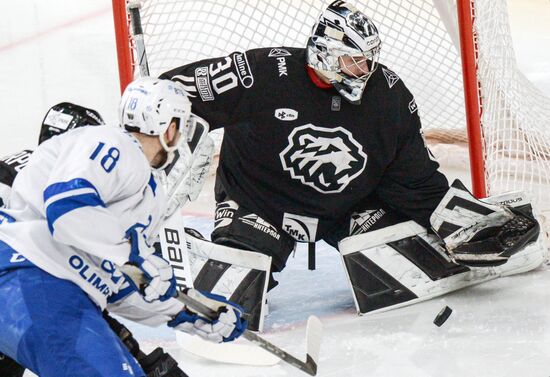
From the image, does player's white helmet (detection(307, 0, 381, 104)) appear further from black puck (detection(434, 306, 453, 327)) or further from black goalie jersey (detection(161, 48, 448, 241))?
black puck (detection(434, 306, 453, 327))

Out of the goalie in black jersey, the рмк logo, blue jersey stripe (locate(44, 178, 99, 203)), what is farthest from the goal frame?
blue jersey stripe (locate(44, 178, 99, 203))

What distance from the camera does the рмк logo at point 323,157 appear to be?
3516mm

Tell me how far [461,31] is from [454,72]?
19.4 inches

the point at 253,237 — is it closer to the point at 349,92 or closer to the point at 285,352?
the point at 349,92

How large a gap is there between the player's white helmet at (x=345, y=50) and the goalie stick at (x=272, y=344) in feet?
2.59

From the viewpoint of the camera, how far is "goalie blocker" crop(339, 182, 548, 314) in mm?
3637

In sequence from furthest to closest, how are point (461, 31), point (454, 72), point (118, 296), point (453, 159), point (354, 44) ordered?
point (453, 159)
point (454, 72)
point (461, 31)
point (354, 44)
point (118, 296)

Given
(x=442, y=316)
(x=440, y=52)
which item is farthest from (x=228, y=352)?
(x=440, y=52)

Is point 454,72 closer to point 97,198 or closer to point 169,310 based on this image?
point 169,310

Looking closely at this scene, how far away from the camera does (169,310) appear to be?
270 centimetres

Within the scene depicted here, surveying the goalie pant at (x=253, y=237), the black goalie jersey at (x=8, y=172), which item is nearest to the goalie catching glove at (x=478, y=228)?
the goalie pant at (x=253, y=237)

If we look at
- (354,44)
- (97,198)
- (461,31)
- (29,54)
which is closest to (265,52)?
(354,44)

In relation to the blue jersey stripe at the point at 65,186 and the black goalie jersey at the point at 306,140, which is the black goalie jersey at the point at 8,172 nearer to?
the blue jersey stripe at the point at 65,186

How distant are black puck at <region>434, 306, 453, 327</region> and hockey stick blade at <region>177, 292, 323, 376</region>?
20.6 inches
